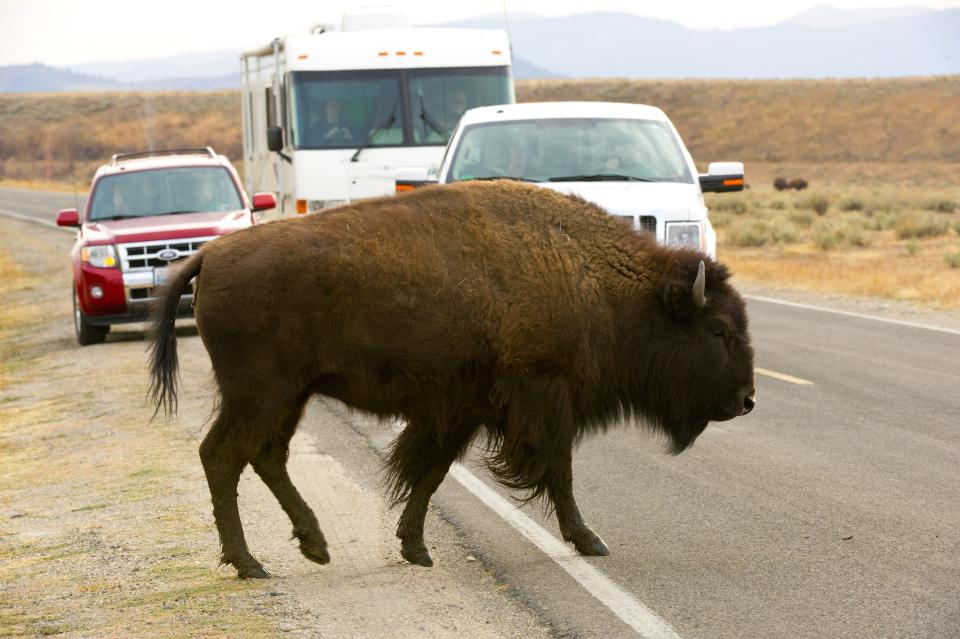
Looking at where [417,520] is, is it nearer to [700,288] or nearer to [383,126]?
[700,288]

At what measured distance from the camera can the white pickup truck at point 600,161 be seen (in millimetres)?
11156

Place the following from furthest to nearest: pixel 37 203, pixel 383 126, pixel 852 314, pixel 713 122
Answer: pixel 713 122 < pixel 37 203 < pixel 383 126 < pixel 852 314

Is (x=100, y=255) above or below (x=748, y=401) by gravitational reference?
below

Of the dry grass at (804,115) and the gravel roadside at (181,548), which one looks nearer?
the gravel roadside at (181,548)

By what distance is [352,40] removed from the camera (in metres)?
17.4

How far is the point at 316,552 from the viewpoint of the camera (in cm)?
603

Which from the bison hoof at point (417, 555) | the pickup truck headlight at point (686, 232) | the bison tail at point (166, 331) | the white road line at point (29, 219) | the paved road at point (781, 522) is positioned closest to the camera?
the paved road at point (781, 522)

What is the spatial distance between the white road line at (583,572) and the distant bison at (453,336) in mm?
168

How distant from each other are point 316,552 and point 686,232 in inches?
233

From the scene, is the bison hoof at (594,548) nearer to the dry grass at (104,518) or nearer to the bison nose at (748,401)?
the bison nose at (748,401)

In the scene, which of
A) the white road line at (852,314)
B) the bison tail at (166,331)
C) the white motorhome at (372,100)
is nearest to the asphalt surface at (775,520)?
the bison tail at (166,331)

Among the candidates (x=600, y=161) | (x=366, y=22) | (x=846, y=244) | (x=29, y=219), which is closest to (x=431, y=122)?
(x=366, y=22)

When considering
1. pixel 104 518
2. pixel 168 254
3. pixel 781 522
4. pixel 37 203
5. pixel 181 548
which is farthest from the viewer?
pixel 37 203

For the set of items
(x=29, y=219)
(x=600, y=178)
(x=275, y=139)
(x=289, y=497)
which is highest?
(x=275, y=139)
